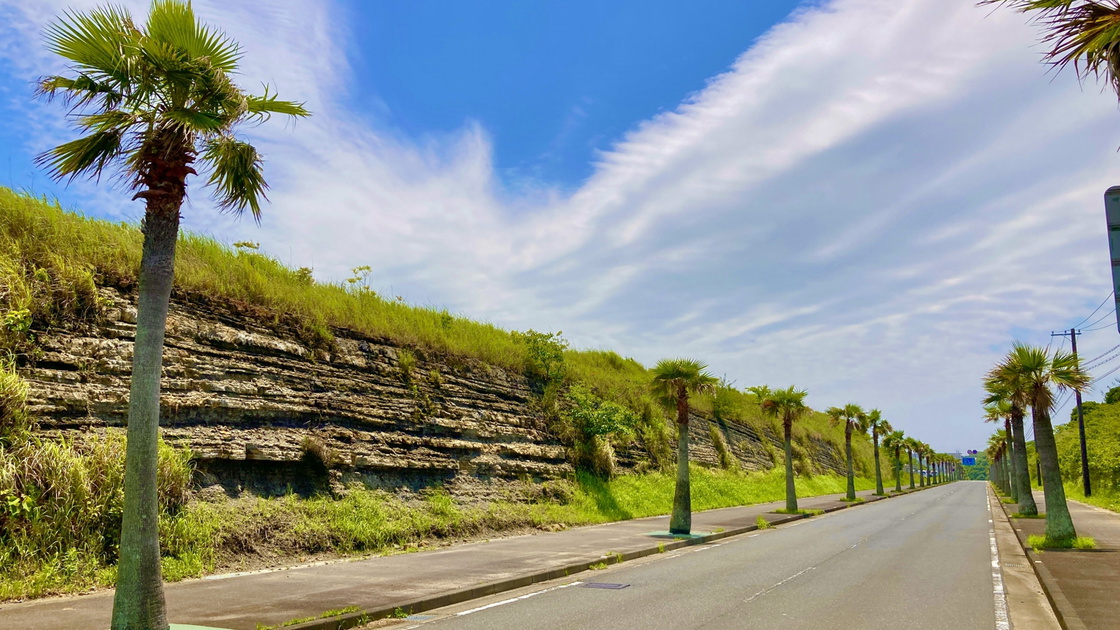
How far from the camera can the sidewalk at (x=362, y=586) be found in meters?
7.98

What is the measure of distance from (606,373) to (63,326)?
82.9ft

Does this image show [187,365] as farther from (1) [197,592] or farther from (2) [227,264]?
(1) [197,592]

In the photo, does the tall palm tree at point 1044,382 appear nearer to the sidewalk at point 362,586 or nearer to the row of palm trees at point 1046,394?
the row of palm trees at point 1046,394

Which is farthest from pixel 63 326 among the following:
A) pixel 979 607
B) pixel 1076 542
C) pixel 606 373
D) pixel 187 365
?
pixel 606 373

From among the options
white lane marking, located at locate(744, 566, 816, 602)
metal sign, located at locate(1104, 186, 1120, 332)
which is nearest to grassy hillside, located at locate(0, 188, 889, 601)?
white lane marking, located at locate(744, 566, 816, 602)

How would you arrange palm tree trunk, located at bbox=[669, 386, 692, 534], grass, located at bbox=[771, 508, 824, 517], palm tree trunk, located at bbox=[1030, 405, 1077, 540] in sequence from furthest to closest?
1. grass, located at bbox=[771, 508, 824, 517]
2. palm tree trunk, located at bbox=[669, 386, 692, 534]
3. palm tree trunk, located at bbox=[1030, 405, 1077, 540]

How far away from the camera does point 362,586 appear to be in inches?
410

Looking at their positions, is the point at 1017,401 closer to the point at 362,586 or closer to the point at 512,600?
the point at 512,600

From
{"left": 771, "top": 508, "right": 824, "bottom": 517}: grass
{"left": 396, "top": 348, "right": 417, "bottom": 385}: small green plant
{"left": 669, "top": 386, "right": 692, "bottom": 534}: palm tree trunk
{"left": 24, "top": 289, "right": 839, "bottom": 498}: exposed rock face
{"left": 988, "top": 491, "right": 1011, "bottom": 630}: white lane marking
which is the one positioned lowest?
{"left": 771, "top": 508, "right": 824, "bottom": 517}: grass

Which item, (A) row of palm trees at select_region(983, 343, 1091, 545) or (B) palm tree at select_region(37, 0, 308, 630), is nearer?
(B) palm tree at select_region(37, 0, 308, 630)

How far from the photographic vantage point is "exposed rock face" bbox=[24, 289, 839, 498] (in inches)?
478

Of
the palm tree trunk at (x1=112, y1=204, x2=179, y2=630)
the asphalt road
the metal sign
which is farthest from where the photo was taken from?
the asphalt road

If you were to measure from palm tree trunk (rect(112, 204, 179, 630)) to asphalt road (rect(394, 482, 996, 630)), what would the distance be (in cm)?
306

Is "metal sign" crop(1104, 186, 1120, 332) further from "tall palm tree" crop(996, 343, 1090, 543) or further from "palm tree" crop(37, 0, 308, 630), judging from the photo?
"tall palm tree" crop(996, 343, 1090, 543)
